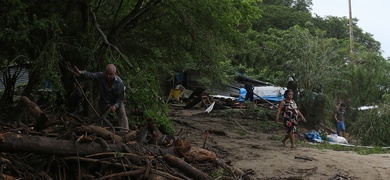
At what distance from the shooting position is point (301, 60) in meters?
19.1

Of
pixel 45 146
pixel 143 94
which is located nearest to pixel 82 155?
pixel 45 146

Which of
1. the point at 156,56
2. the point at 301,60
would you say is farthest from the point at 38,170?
the point at 301,60

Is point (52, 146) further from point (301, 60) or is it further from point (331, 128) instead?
point (331, 128)

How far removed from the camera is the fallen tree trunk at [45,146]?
528 cm

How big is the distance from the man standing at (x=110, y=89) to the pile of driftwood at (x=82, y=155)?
1.11 meters

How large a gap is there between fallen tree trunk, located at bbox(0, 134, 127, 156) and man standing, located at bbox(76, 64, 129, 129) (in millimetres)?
1827

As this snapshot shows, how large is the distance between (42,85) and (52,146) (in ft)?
12.3

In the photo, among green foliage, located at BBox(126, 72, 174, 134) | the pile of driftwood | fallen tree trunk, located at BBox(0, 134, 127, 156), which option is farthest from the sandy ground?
fallen tree trunk, located at BBox(0, 134, 127, 156)

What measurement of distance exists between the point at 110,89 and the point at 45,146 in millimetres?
2504

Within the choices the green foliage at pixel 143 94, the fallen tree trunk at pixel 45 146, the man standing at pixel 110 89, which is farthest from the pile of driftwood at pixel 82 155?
the green foliage at pixel 143 94

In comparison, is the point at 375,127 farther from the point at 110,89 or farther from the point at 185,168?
the point at 185,168

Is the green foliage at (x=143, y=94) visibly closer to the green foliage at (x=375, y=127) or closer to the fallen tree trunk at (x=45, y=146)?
the fallen tree trunk at (x=45, y=146)

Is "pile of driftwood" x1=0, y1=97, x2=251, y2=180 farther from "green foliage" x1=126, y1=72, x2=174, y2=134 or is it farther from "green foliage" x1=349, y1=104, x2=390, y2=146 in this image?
"green foliage" x1=349, y1=104, x2=390, y2=146

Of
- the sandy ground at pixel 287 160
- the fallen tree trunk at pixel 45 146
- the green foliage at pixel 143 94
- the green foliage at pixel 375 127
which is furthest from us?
the green foliage at pixel 375 127
